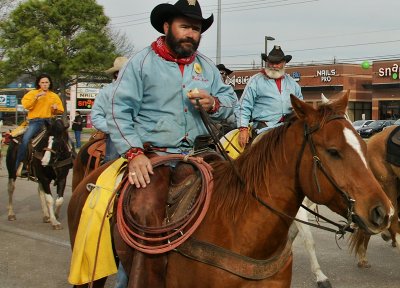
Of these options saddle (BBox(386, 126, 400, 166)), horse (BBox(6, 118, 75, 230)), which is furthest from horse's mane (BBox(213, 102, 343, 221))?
horse (BBox(6, 118, 75, 230))

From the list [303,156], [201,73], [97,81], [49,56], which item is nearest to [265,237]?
[303,156]

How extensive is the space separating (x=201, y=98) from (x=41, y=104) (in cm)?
679

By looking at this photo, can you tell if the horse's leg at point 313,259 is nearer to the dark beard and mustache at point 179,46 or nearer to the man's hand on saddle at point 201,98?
the man's hand on saddle at point 201,98

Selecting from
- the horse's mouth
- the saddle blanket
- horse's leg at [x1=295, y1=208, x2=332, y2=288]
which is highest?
the horse's mouth

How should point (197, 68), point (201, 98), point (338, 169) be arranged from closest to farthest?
point (338, 169) < point (201, 98) < point (197, 68)

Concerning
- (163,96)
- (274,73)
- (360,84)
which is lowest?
(163,96)

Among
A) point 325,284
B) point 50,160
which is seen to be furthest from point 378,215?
point 50,160

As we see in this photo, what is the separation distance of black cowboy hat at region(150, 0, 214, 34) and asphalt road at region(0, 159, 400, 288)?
337cm

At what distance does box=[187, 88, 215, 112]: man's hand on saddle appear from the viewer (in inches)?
137

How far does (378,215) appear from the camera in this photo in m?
2.60

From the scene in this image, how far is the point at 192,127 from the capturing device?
374 cm

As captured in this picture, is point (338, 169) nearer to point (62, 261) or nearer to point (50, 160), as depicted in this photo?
point (62, 261)

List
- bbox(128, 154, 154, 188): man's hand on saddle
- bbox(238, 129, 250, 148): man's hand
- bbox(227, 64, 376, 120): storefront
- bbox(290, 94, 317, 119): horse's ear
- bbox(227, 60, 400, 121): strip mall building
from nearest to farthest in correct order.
→ bbox(290, 94, 317, 119): horse's ear → bbox(128, 154, 154, 188): man's hand on saddle → bbox(238, 129, 250, 148): man's hand → bbox(227, 60, 400, 121): strip mall building → bbox(227, 64, 376, 120): storefront

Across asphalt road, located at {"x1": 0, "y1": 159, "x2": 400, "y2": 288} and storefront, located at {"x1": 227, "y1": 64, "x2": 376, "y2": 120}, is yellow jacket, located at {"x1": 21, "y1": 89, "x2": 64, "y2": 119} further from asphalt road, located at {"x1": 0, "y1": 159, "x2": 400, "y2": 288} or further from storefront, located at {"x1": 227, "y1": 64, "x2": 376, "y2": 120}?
storefront, located at {"x1": 227, "y1": 64, "x2": 376, "y2": 120}
